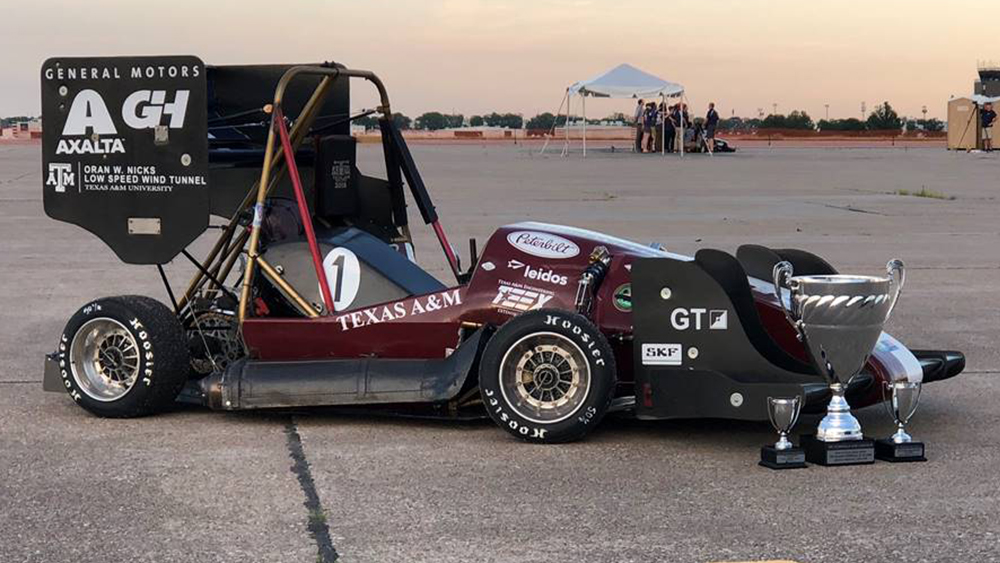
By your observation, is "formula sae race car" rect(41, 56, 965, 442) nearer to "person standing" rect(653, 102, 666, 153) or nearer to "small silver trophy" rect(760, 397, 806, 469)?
"small silver trophy" rect(760, 397, 806, 469)

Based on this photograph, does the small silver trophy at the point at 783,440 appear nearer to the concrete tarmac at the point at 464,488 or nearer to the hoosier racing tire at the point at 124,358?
the concrete tarmac at the point at 464,488

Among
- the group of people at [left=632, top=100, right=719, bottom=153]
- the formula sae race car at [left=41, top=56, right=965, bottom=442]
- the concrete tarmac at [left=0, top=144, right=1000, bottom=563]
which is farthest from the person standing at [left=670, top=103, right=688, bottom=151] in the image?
the formula sae race car at [left=41, top=56, right=965, bottom=442]

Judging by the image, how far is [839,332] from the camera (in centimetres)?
581

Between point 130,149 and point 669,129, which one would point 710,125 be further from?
point 130,149

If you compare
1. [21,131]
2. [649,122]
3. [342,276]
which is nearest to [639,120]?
[649,122]

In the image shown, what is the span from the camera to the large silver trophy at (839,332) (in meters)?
5.79

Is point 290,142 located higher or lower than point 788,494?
higher

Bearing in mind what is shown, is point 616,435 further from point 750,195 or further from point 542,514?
point 750,195

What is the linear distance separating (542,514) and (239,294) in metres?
2.61

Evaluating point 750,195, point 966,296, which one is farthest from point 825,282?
point 750,195

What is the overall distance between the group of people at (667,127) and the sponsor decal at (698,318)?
137 feet

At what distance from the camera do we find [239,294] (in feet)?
23.9

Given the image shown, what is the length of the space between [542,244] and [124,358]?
2060 mm

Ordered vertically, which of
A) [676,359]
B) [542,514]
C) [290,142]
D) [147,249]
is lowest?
[542,514]
